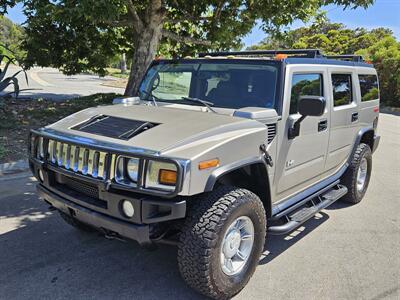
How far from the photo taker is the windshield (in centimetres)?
353

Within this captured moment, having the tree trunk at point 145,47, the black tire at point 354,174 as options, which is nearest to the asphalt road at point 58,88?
the tree trunk at point 145,47

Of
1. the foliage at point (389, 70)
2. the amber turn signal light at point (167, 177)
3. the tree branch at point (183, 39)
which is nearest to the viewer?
the amber turn signal light at point (167, 177)

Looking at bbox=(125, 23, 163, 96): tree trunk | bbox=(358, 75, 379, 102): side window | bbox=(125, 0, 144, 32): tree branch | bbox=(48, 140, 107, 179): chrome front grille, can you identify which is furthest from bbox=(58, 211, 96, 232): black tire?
bbox=(125, 0, 144, 32): tree branch

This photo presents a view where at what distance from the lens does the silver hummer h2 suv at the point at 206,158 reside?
2.60 m

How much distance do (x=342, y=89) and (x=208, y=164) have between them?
8.81 feet

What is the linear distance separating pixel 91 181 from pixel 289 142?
1.80 meters

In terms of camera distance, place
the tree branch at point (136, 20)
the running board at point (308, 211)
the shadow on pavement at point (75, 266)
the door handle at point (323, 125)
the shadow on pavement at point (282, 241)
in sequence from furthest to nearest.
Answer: the tree branch at point (136, 20) < the door handle at point (323, 125) < the shadow on pavement at point (282, 241) < the running board at point (308, 211) < the shadow on pavement at point (75, 266)

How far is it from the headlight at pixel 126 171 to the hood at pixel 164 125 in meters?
0.12

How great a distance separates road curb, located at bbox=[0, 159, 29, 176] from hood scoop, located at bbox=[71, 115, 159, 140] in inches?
135

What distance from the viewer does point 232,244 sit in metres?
2.99

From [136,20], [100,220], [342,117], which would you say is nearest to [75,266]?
[100,220]

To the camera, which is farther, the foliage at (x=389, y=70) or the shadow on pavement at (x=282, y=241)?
the foliage at (x=389, y=70)

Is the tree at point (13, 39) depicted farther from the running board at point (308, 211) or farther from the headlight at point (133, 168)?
the running board at point (308, 211)

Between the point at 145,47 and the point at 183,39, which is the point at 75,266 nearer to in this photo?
the point at 145,47
